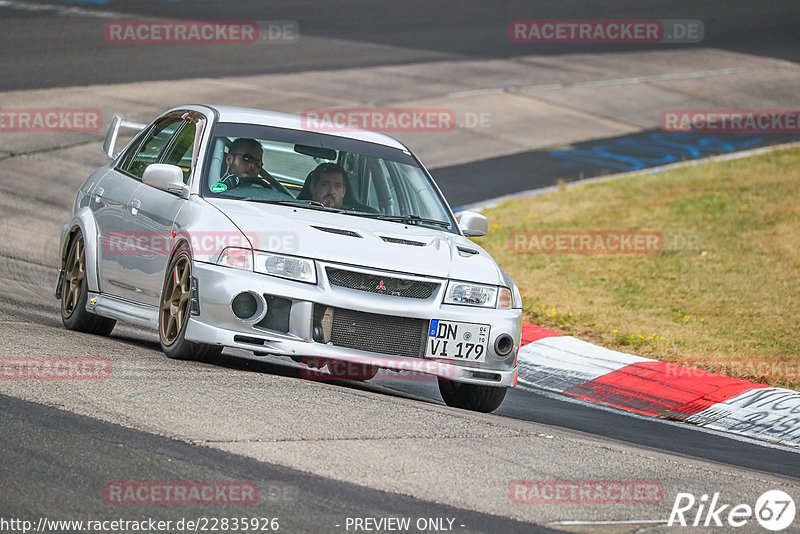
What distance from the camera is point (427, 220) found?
27.7 feet

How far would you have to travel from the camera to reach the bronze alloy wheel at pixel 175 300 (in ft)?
24.5

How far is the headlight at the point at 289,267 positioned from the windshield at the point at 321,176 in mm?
881

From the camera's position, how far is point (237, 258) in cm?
727

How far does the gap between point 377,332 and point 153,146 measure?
8.92 feet

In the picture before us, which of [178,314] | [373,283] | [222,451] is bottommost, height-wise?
[222,451]

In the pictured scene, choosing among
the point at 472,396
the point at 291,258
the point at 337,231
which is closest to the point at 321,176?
the point at 337,231

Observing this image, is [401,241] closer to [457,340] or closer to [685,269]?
[457,340]

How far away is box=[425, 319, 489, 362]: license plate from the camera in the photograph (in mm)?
7395

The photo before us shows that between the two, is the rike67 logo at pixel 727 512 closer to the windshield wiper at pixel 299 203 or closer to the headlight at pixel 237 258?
the headlight at pixel 237 258

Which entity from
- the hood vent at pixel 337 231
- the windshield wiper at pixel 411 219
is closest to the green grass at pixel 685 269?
the windshield wiper at pixel 411 219

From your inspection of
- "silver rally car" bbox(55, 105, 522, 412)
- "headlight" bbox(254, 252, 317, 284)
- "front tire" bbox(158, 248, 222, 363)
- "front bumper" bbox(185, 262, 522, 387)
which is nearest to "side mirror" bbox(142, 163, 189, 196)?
"silver rally car" bbox(55, 105, 522, 412)

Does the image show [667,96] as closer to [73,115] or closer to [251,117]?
[73,115]

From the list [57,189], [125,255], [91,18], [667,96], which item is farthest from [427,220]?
[91,18]

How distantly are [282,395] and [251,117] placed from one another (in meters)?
2.64
